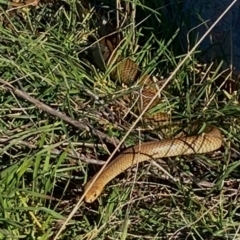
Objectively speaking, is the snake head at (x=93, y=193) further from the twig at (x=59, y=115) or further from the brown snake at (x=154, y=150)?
the twig at (x=59, y=115)

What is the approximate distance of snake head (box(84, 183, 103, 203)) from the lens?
3.23 metres

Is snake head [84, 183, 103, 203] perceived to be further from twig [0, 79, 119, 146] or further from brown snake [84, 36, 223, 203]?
twig [0, 79, 119, 146]

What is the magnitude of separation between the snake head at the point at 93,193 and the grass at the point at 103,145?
1.9 inches

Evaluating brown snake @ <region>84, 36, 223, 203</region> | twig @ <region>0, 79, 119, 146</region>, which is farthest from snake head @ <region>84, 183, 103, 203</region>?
twig @ <region>0, 79, 119, 146</region>

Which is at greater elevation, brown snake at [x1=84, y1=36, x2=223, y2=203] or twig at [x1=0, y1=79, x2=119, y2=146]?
twig at [x1=0, y1=79, x2=119, y2=146]

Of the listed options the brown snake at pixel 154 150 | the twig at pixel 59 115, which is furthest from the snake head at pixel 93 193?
the twig at pixel 59 115

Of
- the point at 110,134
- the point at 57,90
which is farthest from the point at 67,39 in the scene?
the point at 110,134

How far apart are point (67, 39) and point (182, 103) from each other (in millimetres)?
691

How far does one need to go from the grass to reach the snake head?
0.05 meters

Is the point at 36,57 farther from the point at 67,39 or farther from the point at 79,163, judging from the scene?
the point at 79,163

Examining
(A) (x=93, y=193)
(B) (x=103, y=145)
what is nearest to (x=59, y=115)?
(B) (x=103, y=145)

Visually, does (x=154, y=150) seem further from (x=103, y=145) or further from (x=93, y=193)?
(x=93, y=193)

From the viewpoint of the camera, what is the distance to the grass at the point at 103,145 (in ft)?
10.5

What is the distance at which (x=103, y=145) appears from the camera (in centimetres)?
351
